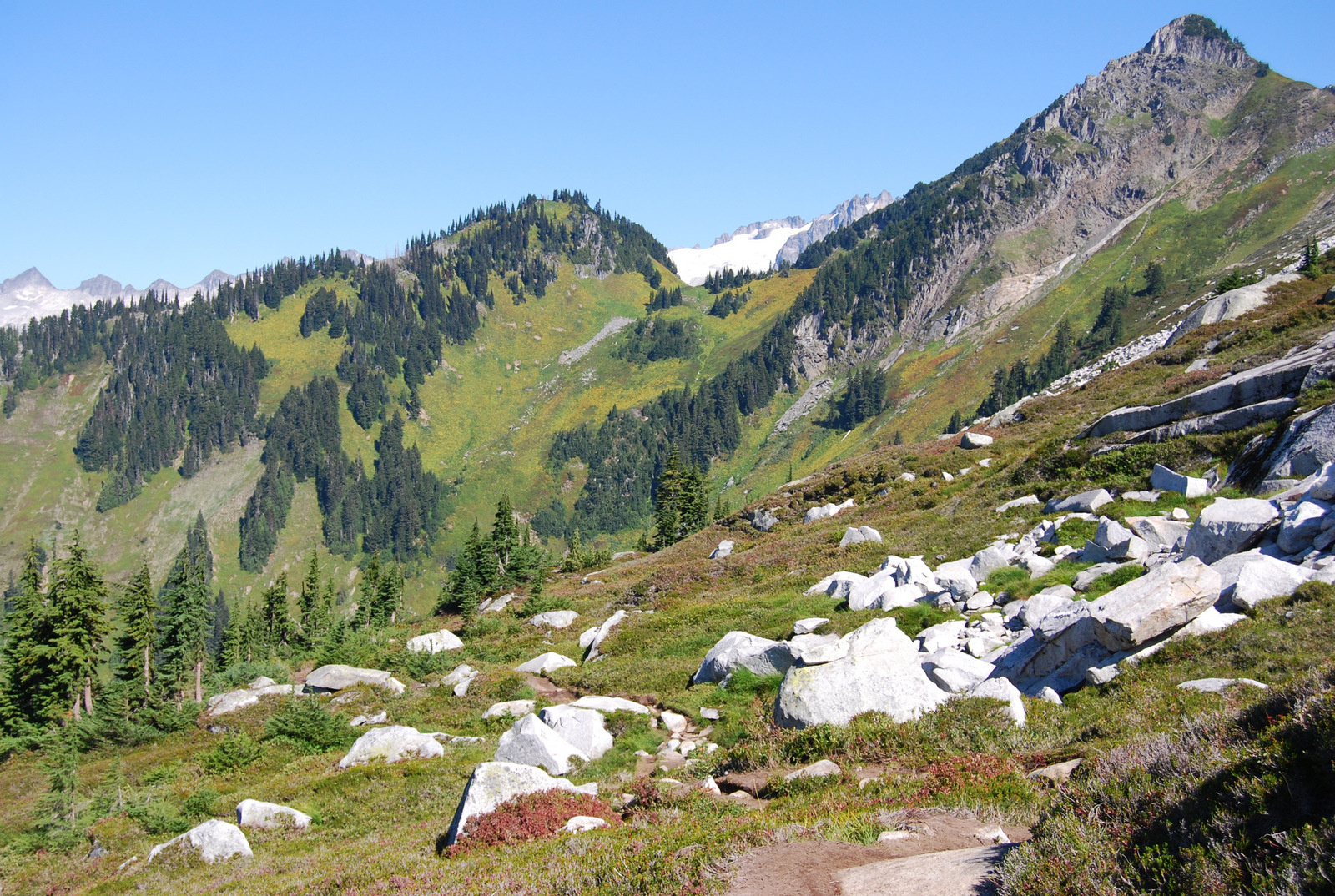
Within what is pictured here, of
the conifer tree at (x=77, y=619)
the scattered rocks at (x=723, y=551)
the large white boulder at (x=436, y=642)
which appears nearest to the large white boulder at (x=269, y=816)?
the large white boulder at (x=436, y=642)

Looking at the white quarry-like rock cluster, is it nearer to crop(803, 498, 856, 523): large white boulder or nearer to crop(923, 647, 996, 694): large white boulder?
crop(923, 647, 996, 694): large white boulder

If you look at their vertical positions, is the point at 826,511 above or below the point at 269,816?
below

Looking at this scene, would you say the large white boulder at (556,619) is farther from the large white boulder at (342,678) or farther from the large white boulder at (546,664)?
the large white boulder at (546,664)

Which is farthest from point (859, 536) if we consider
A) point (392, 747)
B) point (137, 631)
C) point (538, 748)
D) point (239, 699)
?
point (137, 631)

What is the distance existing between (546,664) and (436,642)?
1618cm

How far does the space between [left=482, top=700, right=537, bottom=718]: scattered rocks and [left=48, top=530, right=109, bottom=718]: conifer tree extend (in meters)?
40.5

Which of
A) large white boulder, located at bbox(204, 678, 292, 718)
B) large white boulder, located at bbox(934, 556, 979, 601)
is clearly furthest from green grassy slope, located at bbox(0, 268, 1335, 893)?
large white boulder, located at bbox(934, 556, 979, 601)

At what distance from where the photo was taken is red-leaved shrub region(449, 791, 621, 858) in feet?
45.1

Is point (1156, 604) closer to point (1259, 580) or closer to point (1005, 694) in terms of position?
point (1259, 580)

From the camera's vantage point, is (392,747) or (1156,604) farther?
(392,747)

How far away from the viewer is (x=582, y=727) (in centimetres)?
2045

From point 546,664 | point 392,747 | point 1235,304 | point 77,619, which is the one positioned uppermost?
point 1235,304

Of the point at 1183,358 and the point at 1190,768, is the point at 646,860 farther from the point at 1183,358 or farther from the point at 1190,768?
the point at 1183,358

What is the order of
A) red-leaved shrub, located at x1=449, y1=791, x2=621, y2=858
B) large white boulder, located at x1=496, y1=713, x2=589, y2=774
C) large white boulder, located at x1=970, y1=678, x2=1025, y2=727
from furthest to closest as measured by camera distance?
large white boulder, located at x1=496, y1=713, x2=589, y2=774 < large white boulder, located at x1=970, y1=678, x2=1025, y2=727 < red-leaved shrub, located at x1=449, y1=791, x2=621, y2=858
